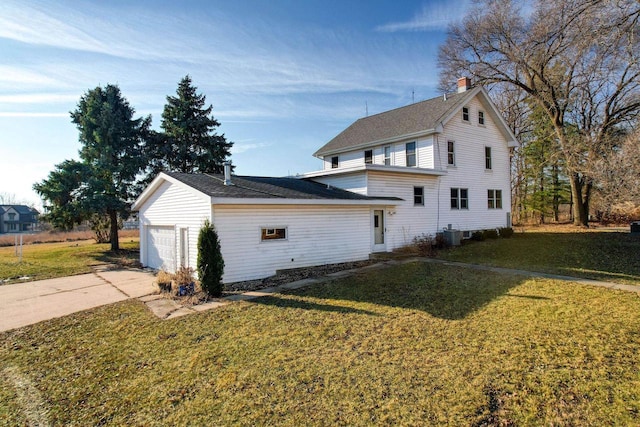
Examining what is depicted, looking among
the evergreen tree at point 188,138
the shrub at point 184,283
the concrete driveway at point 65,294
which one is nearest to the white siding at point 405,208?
the shrub at point 184,283

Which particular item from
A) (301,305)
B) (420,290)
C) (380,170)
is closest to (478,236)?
(380,170)

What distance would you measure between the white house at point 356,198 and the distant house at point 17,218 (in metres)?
68.2

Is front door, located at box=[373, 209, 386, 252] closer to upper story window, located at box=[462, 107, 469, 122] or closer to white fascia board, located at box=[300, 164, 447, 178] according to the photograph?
white fascia board, located at box=[300, 164, 447, 178]

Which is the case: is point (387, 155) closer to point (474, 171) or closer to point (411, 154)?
point (411, 154)

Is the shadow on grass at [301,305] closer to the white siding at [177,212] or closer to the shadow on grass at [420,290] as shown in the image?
the shadow on grass at [420,290]

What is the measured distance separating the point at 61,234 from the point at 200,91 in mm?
23556

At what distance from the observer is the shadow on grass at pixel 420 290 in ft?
24.7

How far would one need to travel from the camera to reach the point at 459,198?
751 inches

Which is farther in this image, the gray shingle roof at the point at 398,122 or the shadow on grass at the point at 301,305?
the gray shingle roof at the point at 398,122

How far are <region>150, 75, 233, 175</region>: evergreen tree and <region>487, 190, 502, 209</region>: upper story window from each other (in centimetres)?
1891

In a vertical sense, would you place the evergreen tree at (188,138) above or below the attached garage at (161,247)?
above

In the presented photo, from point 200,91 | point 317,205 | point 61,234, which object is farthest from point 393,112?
point 61,234

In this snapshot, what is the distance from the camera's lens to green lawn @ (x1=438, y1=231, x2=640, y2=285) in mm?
10773

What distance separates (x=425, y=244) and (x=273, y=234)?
800 centimetres
